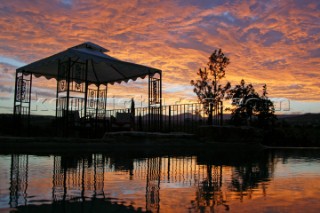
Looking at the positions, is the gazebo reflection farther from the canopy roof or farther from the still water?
the canopy roof

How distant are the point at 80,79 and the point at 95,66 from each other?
Result: 275 cm

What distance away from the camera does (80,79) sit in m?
11.1

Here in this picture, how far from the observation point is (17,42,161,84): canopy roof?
9.55m

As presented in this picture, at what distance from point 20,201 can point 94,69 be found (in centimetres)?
1213

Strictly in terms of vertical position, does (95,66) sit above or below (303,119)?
above

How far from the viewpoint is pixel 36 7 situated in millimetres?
11867

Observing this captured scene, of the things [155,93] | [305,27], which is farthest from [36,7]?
[305,27]

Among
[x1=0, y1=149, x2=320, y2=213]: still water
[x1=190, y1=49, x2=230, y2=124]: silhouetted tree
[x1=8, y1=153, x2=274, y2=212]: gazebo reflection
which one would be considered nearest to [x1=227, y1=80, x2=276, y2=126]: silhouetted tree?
[x1=190, y1=49, x2=230, y2=124]: silhouetted tree

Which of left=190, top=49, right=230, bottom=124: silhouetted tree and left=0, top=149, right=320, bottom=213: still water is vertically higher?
left=190, top=49, right=230, bottom=124: silhouetted tree

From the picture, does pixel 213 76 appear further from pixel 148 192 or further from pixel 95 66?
pixel 148 192

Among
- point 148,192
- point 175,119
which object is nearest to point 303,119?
point 175,119

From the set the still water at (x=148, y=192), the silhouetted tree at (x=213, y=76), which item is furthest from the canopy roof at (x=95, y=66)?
the still water at (x=148, y=192)

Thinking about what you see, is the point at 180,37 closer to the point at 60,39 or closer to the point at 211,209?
the point at 60,39

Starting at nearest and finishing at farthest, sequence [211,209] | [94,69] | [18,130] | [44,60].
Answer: [211,209] < [44,60] < [18,130] < [94,69]
